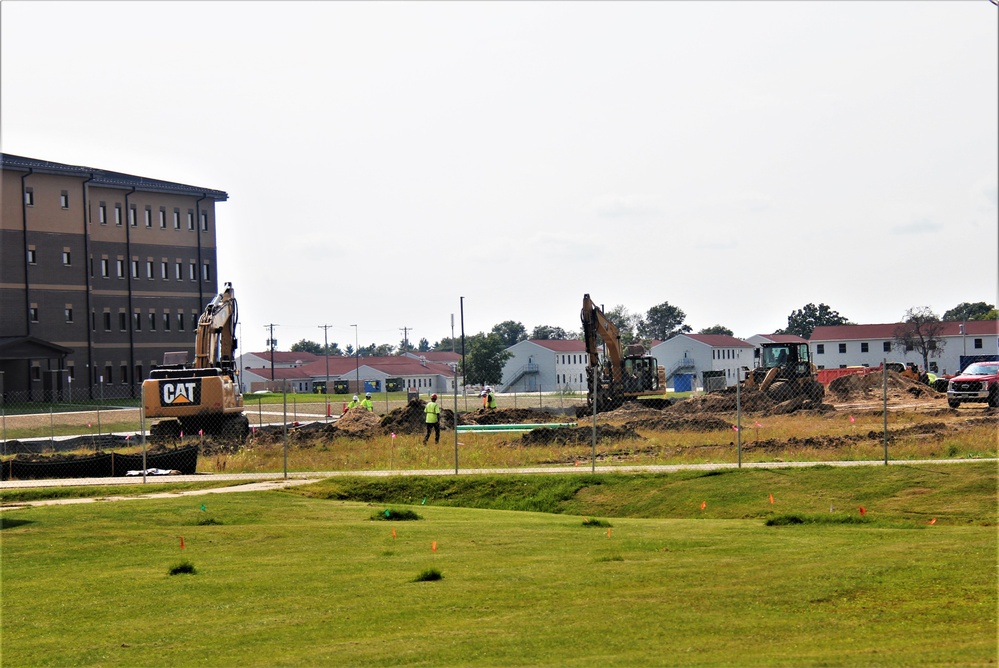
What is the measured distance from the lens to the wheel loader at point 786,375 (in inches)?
2095

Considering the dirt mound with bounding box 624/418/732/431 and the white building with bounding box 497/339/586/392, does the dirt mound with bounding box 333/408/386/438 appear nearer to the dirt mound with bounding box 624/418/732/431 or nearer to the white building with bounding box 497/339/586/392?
the dirt mound with bounding box 624/418/732/431

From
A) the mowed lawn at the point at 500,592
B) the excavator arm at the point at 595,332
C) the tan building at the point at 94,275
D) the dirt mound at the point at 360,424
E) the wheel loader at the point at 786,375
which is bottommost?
the mowed lawn at the point at 500,592

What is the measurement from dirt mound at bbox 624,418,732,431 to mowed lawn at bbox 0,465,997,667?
70.8ft

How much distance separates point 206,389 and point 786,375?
27.1 m

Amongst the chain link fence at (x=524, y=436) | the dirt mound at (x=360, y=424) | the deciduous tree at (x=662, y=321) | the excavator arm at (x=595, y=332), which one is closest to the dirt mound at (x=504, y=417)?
the chain link fence at (x=524, y=436)

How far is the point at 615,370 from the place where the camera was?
2149 inches

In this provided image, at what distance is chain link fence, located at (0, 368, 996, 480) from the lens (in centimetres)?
3053

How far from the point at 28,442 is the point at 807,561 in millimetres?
38313

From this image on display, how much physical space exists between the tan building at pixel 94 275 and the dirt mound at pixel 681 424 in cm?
4300

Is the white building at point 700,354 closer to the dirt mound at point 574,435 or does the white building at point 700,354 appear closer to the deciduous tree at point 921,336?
the deciduous tree at point 921,336

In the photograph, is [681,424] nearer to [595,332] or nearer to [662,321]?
[595,332]

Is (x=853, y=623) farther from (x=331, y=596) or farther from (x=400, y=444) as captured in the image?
(x=400, y=444)

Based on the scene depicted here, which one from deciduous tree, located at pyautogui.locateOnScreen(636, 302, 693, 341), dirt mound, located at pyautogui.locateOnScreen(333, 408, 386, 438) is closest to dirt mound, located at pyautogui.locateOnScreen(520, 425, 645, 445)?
dirt mound, located at pyautogui.locateOnScreen(333, 408, 386, 438)

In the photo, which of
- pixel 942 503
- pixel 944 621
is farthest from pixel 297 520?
pixel 944 621
